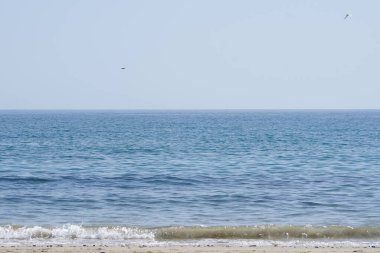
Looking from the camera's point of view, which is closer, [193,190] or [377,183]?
[193,190]

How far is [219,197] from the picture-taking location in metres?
29.2

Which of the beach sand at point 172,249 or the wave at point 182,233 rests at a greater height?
the beach sand at point 172,249

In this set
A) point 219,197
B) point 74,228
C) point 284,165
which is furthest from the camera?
point 284,165

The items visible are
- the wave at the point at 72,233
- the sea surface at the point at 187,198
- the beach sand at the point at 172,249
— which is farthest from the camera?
the sea surface at the point at 187,198

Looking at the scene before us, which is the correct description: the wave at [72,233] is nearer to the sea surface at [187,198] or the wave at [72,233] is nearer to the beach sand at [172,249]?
the sea surface at [187,198]

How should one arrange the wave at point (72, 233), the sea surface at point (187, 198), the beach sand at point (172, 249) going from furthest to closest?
the sea surface at point (187, 198), the wave at point (72, 233), the beach sand at point (172, 249)

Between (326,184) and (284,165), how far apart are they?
35.7 feet

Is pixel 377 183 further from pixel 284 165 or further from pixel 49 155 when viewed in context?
pixel 49 155

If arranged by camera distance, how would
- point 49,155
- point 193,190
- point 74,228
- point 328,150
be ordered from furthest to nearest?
1. point 328,150
2. point 49,155
3. point 193,190
4. point 74,228

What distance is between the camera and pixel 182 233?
21562 millimetres

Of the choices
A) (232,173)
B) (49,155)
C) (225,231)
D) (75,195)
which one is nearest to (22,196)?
(75,195)

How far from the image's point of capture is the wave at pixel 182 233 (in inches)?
829

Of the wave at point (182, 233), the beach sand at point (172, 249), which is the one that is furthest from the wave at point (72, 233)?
the beach sand at point (172, 249)

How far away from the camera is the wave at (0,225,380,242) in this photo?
69.1 ft
